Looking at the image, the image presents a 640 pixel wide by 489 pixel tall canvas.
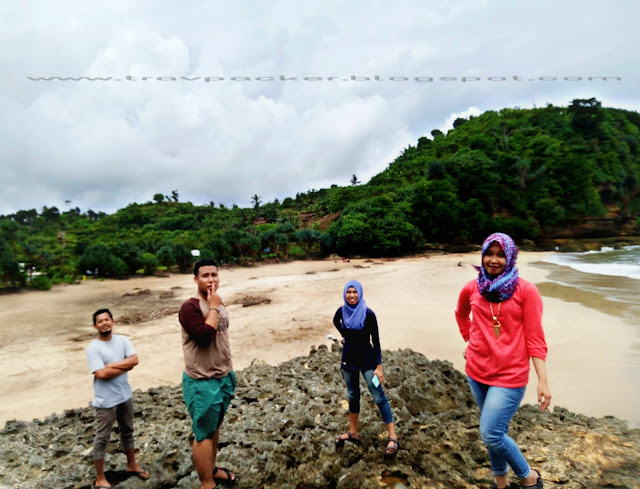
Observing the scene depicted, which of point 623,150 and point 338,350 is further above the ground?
point 623,150

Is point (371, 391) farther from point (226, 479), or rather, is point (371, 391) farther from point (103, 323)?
point (103, 323)

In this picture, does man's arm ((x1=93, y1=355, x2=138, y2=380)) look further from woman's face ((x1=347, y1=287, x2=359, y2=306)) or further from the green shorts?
woman's face ((x1=347, y1=287, x2=359, y2=306))

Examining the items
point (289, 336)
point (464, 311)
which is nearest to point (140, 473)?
point (464, 311)

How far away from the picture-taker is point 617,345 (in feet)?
22.7

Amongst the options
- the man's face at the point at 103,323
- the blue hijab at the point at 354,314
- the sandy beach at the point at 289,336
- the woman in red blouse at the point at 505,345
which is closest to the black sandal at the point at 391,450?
the woman in red blouse at the point at 505,345

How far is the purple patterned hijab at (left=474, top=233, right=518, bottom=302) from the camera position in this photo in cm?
214

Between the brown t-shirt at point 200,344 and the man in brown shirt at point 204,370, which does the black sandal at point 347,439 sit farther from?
the brown t-shirt at point 200,344

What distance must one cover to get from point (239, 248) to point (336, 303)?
2107 centimetres

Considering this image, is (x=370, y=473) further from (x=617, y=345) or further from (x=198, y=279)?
(x=617, y=345)

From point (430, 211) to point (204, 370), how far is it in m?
42.2

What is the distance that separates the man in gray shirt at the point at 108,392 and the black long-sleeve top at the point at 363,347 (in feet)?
6.80

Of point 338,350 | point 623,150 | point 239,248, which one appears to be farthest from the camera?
point 623,150

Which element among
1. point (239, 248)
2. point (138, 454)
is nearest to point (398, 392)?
point (138, 454)

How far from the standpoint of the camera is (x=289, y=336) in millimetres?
9375
